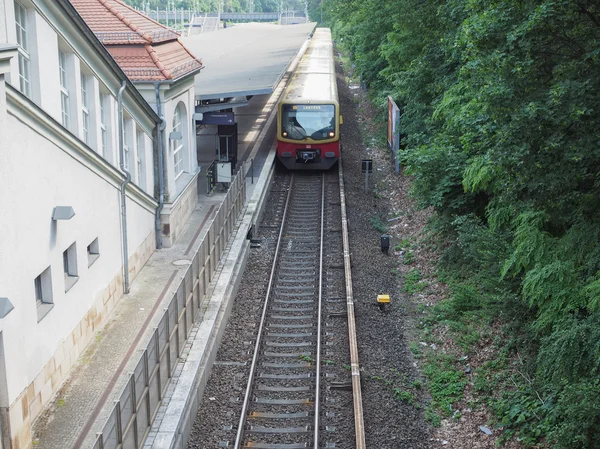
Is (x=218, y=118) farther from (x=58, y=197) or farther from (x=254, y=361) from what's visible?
(x=58, y=197)

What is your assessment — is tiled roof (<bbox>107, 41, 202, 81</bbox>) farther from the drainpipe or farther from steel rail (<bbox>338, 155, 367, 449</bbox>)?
steel rail (<bbox>338, 155, 367, 449</bbox>)

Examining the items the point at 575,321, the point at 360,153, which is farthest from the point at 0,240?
the point at 360,153

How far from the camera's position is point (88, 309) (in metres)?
11.9

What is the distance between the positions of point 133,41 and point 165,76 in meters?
1.05

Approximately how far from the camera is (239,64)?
28547mm

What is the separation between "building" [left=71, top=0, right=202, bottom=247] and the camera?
1571 cm

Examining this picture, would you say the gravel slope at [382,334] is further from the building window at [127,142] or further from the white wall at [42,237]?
the building window at [127,142]

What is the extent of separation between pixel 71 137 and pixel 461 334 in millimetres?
7031

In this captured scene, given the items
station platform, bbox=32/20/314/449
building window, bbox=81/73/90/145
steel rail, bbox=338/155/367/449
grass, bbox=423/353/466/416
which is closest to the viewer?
station platform, bbox=32/20/314/449

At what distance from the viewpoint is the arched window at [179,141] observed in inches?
711

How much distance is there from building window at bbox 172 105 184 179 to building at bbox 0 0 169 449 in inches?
80.5

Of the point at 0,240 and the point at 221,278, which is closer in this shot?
the point at 0,240

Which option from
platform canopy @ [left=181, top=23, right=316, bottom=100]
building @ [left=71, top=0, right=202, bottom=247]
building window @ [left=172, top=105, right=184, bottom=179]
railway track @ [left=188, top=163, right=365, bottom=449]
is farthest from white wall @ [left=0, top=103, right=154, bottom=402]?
platform canopy @ [left=181, top=23, right=316, bottom=100]

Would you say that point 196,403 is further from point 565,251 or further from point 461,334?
point 565,251
